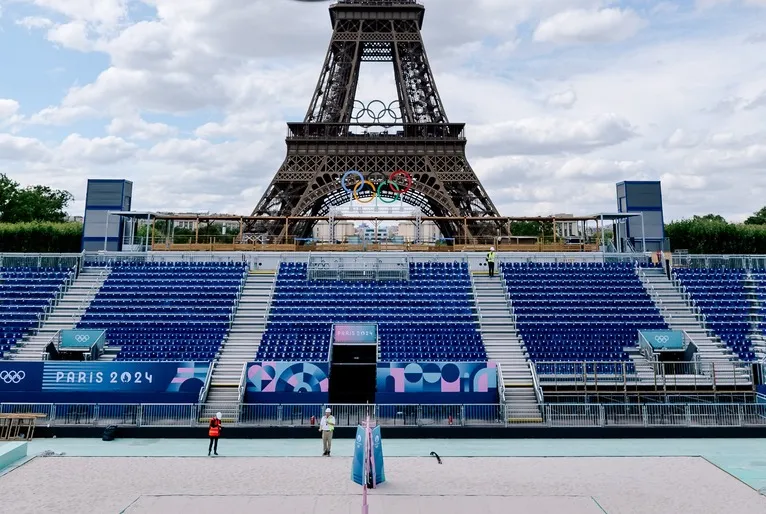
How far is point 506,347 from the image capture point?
24.3m

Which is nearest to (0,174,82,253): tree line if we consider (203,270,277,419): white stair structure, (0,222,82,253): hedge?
(0,222,82,253): hedge

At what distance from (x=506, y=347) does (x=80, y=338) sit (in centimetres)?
1858

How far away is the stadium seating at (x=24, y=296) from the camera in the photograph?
82.9 feet

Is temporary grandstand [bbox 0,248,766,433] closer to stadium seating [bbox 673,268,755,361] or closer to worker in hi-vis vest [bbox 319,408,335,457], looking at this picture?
stadium seating [bbox 673,268,755,361]

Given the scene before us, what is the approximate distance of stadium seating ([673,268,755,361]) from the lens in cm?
2516

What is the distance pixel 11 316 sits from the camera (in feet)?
87.5

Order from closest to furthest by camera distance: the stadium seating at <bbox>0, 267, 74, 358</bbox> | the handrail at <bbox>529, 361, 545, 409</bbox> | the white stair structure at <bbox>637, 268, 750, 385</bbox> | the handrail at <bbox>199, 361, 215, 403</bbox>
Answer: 1. the handrail at <bbox>529, 361, 545, 409</bbox>
2. the handrail at <bbox>199, 361, 215, 403</bbox>
3. the white stair structure at <bbox>637, 268, 750, 385</bbox>
4. the stadium seating at <bbox>0, 267, 74, 358</bbox>

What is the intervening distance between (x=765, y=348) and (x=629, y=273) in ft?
26.9

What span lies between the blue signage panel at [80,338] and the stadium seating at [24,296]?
284cm

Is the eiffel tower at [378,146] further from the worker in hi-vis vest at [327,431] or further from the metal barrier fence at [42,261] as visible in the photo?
the worker in hi-vis vest at [327,431]

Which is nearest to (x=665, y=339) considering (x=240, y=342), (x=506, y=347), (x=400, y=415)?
(x=506, y=347)

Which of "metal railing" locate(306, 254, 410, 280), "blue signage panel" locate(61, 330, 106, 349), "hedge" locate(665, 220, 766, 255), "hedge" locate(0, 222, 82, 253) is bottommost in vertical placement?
"blue signage panel" locate(61, 330, 106, 349)

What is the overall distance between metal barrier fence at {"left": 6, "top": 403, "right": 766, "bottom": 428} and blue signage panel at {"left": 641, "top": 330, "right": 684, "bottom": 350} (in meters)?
4.65
